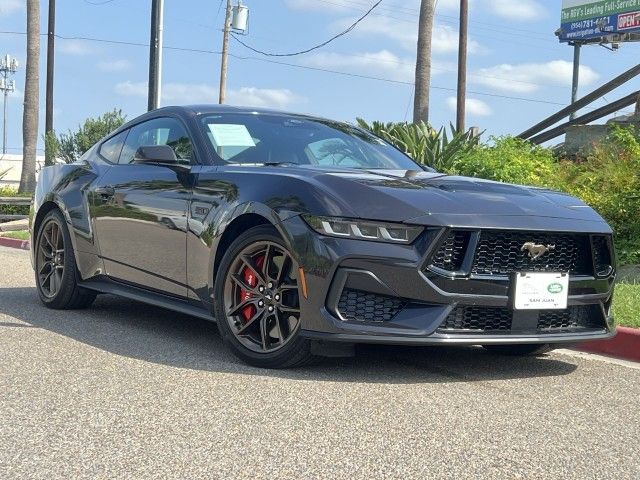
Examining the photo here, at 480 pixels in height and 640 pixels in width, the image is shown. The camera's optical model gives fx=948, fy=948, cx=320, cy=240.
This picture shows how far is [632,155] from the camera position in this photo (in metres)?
10.1

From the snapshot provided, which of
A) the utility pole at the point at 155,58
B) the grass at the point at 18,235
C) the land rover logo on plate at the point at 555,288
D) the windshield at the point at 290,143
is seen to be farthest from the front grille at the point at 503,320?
the grass at the point at 18,235

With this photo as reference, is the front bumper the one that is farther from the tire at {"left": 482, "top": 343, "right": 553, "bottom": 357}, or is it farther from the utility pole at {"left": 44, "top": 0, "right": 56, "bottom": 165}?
the utility pole at {"left": 44, "top": 0, "right": 56, "bottom": 165}

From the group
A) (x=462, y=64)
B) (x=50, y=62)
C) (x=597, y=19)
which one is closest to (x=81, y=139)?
(x=50, y=62)

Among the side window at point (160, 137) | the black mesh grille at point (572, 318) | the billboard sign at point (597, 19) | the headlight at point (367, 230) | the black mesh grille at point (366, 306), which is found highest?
the billboard sign at point (597, 19)

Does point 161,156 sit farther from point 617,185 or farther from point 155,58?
point 155,58

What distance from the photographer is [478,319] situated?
457 cm

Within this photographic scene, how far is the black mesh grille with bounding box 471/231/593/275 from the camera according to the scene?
452 centimetres

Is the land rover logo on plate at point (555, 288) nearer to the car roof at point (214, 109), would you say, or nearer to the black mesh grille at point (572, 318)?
the black mesh grille at point (572, 318)

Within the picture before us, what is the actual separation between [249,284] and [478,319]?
3.94 ft

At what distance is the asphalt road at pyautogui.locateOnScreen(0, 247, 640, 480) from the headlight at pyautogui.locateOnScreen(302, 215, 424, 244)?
0.71 metres

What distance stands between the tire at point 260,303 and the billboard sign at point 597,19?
3670cm

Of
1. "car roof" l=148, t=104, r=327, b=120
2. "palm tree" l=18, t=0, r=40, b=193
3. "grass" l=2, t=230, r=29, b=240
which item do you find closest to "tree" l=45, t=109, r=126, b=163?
"palm tree" l=18, t=0, r=40, b=193

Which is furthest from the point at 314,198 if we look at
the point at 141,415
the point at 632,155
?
the point at 632,155

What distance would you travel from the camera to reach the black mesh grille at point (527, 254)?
4.52 metres
